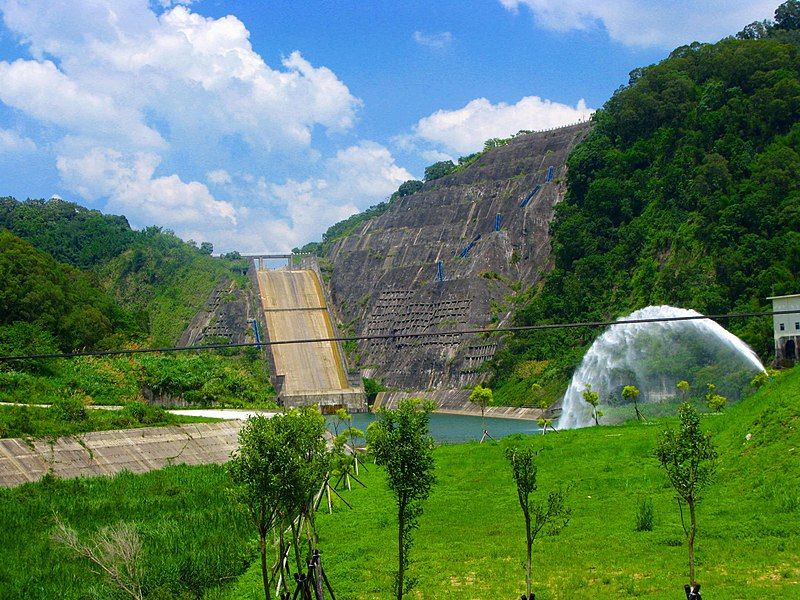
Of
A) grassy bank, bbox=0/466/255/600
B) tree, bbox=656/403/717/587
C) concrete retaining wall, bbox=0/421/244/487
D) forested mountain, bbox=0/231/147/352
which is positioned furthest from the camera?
forested mountain, bbox=0/231/147/352

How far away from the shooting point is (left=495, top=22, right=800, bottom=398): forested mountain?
58781 mm

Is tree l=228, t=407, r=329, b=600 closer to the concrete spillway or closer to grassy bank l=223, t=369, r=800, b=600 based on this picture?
grassy bank l=223, t=369, r=800, b=600

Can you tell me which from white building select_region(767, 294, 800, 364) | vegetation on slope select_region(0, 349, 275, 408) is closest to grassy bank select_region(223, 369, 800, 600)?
vegetation on slope select_region(0, 349, 275, 408)

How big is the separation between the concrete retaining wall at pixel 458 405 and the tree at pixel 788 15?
41.5 m

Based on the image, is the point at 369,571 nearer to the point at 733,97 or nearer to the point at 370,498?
the point at 370,498

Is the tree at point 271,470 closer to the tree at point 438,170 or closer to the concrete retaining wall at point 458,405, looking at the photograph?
the concrete retaining wall at point 458,405

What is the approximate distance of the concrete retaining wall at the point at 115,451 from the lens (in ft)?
96.9

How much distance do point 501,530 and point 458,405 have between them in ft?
181

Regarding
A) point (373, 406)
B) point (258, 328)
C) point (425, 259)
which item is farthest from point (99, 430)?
point (425, 259)

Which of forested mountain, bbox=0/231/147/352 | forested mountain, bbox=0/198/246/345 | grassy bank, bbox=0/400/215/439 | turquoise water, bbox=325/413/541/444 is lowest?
turquoise water, bbox=325/413/541/444

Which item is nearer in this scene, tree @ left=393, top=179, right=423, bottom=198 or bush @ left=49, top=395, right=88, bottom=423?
bush @ left=49, top=395, right=88, bottom=423

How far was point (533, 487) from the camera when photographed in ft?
56.4

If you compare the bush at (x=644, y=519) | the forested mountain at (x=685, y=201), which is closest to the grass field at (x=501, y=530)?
the bush at (x=644, y=519)

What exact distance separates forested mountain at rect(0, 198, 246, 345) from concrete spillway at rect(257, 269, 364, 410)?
27.7 feet
